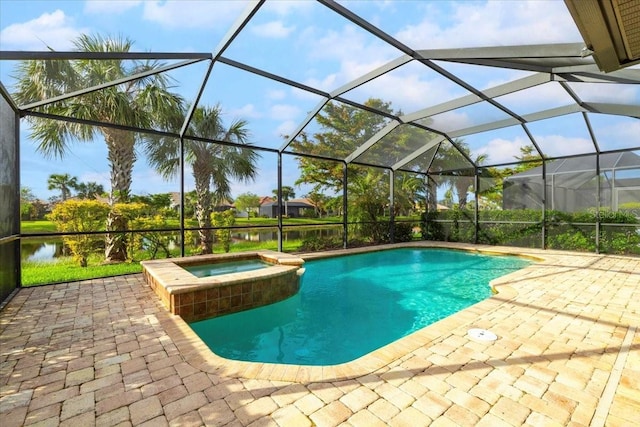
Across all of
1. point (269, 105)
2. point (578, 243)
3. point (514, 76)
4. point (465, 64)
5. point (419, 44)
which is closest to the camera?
point (419, 44)

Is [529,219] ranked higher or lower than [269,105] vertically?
lower

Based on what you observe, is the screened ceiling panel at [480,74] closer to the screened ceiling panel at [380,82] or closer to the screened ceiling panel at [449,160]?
the screened ceiling panel at [380,82]

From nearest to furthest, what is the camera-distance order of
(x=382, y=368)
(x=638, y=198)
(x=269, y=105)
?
(x=382, y=368), (x=269, y=105), (x=638, y=198)

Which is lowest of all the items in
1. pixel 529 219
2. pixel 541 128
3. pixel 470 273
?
pixel 470 273

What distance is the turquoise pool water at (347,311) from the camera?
3.87 m

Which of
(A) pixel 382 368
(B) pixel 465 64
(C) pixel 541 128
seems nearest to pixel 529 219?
(C) pixel 541 128

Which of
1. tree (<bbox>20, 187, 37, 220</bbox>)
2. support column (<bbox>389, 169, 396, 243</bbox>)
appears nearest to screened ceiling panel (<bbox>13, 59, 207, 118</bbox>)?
tree (<bbox>20, 187, 37, 220</bbox>)

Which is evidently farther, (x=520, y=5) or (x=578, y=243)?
(x=578, y=243)

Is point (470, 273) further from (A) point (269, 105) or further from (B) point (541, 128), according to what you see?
(A) point (269, 105)

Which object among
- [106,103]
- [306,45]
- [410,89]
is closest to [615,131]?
[410,89]

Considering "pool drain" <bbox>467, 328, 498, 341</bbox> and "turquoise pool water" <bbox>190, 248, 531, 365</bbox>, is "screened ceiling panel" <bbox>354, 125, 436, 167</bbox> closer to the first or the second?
"turquoise pool water" <bbox>190, 248, 531, 365</bbox>

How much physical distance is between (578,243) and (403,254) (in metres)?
5.96

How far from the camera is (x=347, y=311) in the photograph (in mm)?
5277

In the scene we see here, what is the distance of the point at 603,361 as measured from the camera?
277 cm
